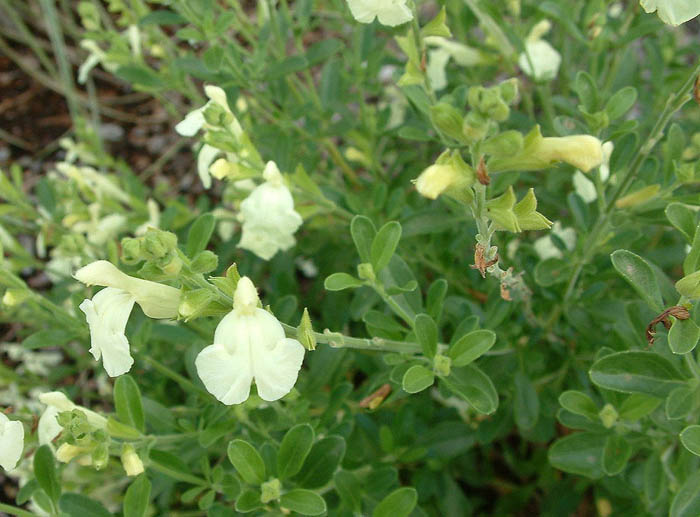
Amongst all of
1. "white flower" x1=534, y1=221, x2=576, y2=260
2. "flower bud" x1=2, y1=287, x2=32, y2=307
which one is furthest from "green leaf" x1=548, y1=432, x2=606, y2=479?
"flower bud" x1=2, y1=287, x2=32, y2=307

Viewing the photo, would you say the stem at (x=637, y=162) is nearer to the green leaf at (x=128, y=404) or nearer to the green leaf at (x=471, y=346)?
the green leaf at (x=471, y=346)

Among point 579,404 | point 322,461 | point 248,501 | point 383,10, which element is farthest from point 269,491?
point 383,10

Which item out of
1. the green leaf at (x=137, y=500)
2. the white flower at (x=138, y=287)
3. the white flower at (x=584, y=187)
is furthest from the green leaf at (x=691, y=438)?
the green leaf at (x=137, y=500)

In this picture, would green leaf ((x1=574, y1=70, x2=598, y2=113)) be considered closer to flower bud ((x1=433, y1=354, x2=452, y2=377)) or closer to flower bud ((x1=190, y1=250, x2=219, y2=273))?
flower bud ((x1=433, y1=354, x2=452, y2=377))

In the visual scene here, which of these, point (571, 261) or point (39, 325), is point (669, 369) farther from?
point (39, 325)

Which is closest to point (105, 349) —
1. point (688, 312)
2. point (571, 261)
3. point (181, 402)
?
point (688, 312)

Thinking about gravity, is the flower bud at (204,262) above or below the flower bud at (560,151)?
below
